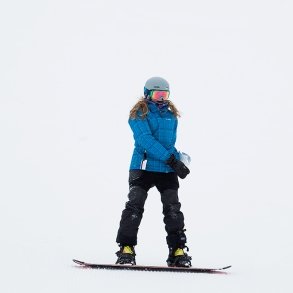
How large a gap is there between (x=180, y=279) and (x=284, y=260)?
6.60 ft

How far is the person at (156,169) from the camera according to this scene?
7.14 metres

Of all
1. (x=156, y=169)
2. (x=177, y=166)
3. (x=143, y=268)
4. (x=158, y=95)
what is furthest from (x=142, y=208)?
(x=158, y=95)

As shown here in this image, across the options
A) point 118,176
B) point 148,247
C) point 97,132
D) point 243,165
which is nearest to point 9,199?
point 148,247

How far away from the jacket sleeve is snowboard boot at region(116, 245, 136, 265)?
0.90 metres

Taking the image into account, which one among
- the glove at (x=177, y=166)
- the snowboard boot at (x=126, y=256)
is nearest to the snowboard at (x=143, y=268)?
the snowboard boot at (x=126, y=256)

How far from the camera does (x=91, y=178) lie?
19.0 m

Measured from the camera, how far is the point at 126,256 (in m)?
6.91

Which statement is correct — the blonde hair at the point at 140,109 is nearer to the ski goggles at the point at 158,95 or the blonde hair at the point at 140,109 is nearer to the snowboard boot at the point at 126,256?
the ski goggles at the point at 158,95

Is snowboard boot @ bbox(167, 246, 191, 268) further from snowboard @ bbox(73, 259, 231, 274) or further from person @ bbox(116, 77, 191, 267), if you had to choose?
snowboard @ bbox(73, 259, 231, 274)

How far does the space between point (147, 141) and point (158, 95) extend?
52 cm

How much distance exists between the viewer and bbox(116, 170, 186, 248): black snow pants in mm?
7141

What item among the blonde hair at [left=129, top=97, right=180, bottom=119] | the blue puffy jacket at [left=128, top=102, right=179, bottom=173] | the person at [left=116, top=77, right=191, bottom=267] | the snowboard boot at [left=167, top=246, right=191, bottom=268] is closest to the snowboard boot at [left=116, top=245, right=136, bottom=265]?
the person at [left=116, top=77, right=191, bottom=267]

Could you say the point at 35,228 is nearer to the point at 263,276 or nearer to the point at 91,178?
the point at 263,276

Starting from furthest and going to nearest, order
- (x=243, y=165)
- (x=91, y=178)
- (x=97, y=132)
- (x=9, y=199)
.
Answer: (x=97, y=132) → (x=243, y=165) → (x=91, y=178) → (x=9, y=199)
